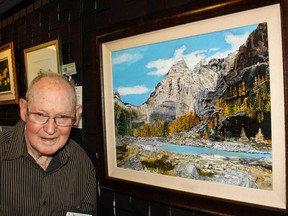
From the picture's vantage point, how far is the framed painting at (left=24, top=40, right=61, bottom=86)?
71.7 inches

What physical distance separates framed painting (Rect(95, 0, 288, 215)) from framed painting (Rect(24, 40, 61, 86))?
1.53 feet

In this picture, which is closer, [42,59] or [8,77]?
[42,59]

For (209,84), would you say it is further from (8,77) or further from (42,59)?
(8,77)

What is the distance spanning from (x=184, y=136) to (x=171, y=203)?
30 cm

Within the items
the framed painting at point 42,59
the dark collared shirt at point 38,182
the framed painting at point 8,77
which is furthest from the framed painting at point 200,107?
the framed painting at point 8,77

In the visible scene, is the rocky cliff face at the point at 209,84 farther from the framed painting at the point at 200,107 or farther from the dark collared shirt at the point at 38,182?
the dark collared shirt at the point at 38,182

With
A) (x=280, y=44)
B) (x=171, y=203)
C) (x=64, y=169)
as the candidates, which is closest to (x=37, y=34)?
(x=64, y=169)

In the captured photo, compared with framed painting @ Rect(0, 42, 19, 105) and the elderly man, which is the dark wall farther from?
the elderly man

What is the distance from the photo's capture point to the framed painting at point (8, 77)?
2244 mm

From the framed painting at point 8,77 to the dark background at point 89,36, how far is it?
0.09 meters

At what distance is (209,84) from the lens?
111 centimetres

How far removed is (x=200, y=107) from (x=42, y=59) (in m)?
1.25

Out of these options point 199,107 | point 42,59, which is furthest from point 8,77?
point 199,107

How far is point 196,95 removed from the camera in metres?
1.15
